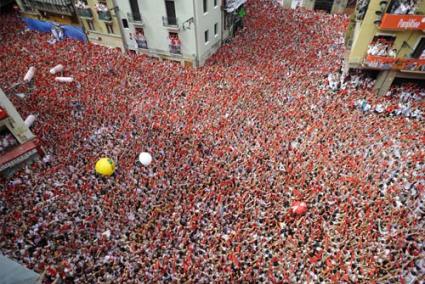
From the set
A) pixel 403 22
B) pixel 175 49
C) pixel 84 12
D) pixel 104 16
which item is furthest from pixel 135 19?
pixel 403 22

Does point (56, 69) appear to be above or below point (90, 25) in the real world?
below

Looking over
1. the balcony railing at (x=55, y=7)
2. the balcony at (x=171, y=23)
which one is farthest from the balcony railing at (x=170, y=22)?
the balcony railing at (x=55, y=7)

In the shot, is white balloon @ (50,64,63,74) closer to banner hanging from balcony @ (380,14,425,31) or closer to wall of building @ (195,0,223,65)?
wall of building @ (195,0,223,65)

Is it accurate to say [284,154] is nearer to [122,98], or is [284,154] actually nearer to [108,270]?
Answer: [108,270]

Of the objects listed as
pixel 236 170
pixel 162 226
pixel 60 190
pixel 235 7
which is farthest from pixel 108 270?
pixel 235 7

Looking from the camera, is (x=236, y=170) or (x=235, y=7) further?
(x=235, y=7)

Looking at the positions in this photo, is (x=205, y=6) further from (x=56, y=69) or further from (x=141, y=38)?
(x=56, y=69)

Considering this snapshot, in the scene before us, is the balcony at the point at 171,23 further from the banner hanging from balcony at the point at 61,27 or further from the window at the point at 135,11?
the banner hanging from balcony at the point at 61,27

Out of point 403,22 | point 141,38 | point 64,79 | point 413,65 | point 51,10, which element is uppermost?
point 403,22
